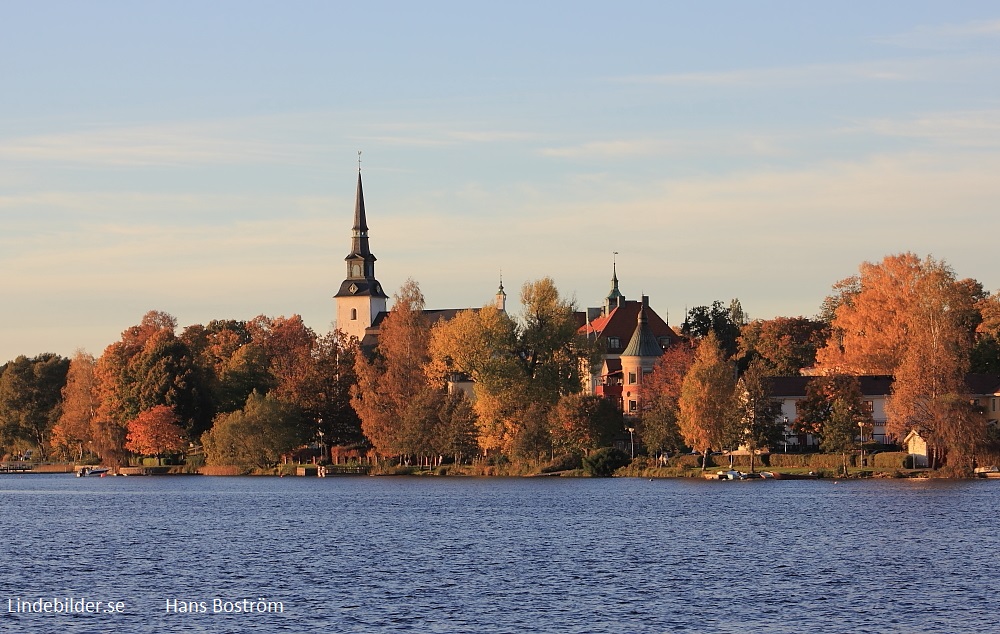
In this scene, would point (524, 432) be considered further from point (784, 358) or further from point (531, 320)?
point (784, 358)

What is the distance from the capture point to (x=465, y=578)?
47.6 meters

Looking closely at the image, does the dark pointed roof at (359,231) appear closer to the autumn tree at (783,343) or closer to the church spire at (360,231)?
the church spire at (360,231)

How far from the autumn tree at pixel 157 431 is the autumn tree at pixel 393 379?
19398 mm

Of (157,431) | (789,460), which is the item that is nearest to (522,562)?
(789,460)

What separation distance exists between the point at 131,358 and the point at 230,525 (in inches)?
2873

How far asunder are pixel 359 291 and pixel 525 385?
82114 mm

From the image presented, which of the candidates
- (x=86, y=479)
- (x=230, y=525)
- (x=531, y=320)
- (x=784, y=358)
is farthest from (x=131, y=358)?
(x=230, y=525)

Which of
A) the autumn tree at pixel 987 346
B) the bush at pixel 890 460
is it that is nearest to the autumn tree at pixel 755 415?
the bush at pixel 890 460

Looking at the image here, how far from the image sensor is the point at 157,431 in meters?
132

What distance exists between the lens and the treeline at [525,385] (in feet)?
338

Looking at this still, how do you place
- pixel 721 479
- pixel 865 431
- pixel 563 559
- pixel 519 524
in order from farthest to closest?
pixel 865 431 → pixel 721 479 → pixel 519 524 → pixel 563 559

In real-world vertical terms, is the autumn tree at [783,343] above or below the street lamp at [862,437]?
above

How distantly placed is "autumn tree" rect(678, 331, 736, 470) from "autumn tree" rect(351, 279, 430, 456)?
939 inches

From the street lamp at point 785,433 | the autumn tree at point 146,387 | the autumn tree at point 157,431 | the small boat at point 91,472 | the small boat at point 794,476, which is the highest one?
the autumn tree at point 146,387
